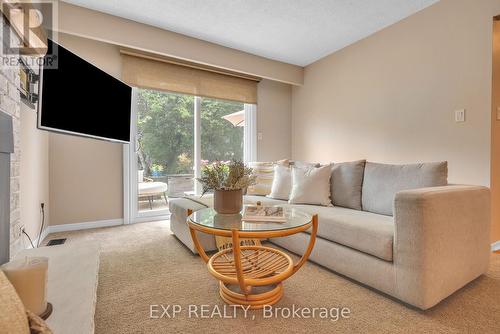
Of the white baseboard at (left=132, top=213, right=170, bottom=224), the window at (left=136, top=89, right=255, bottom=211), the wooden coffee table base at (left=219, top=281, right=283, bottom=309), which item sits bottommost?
the wooden coffee table base at (left=219, top=281, right=283, bottom=309)

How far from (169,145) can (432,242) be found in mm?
3102

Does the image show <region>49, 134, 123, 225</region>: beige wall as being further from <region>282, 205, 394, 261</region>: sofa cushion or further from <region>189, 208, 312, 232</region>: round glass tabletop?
<region>282, 205, 394, 261</region>: sofa cushion

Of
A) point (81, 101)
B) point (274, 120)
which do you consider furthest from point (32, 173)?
point (274, 120)

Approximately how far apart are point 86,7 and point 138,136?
1.45 m

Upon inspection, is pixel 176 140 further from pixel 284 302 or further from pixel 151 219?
pixel 284 302

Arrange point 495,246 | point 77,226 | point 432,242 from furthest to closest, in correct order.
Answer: point 77,226
point 495,246
point 432,242

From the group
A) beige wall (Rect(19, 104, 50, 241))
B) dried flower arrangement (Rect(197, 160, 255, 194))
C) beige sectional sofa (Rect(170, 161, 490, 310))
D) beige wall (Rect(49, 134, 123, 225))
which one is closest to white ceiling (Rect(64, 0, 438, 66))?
beige wall (Rect(19, 104, 50, 241))

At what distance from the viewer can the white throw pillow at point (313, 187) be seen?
2.45 metres

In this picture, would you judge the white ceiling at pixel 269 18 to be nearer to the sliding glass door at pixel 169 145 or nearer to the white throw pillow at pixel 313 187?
the sliding glass door at pixel 169 145

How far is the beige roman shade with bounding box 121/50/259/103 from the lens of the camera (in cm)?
319

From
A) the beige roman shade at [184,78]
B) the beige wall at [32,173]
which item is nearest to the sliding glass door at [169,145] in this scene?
the beige roman shade at [184,78]

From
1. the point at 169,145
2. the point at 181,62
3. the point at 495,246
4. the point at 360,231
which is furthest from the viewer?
the point at 169,145

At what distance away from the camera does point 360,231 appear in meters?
1.68

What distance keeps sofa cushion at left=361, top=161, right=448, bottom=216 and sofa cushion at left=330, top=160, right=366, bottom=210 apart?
54 mm
